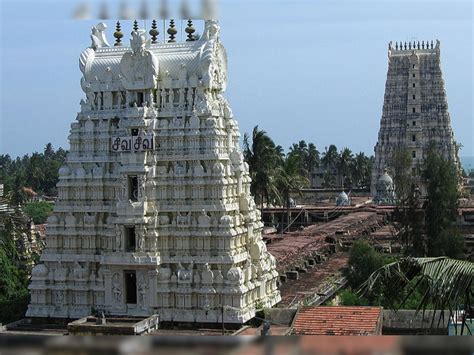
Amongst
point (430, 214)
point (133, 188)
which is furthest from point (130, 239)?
point (430, 214)

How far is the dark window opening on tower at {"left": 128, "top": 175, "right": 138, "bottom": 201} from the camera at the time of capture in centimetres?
3434

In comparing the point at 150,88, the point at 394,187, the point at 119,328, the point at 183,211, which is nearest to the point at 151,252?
the point at 183,211

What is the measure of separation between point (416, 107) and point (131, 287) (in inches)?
2770

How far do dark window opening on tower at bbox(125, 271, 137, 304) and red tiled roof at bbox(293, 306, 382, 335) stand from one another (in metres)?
6.57

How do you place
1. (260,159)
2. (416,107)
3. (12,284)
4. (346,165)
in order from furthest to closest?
(346,165), (416,107), (260,159), (12,284)

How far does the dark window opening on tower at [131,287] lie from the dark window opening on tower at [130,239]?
37.1 inches

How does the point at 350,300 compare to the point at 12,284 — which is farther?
the point at 12,284

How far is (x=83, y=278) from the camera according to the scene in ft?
115

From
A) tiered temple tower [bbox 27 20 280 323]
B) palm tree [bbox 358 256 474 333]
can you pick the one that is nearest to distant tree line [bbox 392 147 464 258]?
tiered temple tower [bbox 27 20 280 323]

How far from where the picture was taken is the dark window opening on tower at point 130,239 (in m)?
34.2

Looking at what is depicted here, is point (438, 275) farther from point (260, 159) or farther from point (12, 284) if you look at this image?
point (260, 159)

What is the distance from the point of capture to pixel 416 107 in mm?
99625

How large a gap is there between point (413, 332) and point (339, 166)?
91.6m

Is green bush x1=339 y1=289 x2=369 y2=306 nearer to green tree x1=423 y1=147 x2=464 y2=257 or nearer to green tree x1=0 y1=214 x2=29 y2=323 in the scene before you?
green tree x1=423 y1=147 x2=464 y2=257
